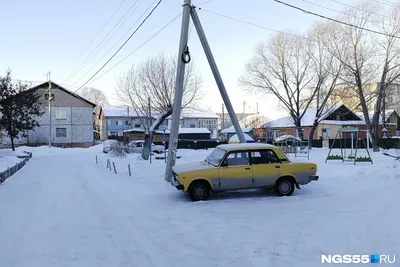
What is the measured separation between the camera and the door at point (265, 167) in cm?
952

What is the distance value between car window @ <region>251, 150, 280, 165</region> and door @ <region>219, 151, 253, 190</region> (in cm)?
25

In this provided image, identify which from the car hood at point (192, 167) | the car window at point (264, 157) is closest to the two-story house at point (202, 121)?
the car hood at point (192, 167)

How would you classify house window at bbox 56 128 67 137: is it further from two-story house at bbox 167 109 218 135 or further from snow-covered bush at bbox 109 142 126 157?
two-story house at bbox 167 109 218 135

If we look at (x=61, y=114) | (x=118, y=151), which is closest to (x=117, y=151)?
(x=118, y=151)

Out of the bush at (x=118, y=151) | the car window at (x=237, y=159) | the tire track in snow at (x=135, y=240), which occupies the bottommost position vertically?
the tire track in snow at (x=135, y=240)

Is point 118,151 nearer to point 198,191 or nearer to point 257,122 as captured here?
point 198,191

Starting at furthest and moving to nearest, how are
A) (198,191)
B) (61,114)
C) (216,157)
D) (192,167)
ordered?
(61,114) < (216,157) < (192,167) < (198,191)

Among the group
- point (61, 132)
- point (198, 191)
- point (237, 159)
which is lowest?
point (198, 191)

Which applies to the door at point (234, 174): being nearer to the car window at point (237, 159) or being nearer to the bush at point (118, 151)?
the car window at point (237, 159)

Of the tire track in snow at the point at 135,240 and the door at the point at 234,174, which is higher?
the door at the point at 234,174

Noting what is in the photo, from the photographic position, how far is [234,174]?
9.41m

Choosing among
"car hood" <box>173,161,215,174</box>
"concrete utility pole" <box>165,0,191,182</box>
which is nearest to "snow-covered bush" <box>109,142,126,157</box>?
"concrete utility pole" <box>165,0,191,182</box>

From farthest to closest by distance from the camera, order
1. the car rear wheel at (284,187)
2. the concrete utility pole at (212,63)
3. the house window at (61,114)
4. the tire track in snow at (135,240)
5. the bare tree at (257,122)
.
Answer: the bare tree at (257,122) < the house window at (61,114) < the concrete utility pole at (212,63) < the car rear wheel at (284,187) < the tire track in snow at (135,240)

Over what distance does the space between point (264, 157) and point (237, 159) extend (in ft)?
2.64
